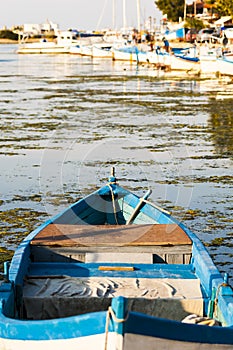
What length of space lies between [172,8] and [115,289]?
317ft

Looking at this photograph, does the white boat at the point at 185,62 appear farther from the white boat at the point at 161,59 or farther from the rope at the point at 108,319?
the rope at the point at 108,319

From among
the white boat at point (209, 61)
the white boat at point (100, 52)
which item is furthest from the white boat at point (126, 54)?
the white boat at point (209, 61)

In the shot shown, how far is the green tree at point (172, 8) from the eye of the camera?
322ft

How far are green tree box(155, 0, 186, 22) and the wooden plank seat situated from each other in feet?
306

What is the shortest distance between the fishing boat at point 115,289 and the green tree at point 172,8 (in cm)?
9292

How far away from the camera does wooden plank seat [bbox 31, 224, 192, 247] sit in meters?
7.03

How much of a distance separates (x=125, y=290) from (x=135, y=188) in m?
6.25

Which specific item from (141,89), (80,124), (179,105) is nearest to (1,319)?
(80,124)

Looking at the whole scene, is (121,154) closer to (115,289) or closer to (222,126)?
(222,126)

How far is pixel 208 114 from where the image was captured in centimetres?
2270

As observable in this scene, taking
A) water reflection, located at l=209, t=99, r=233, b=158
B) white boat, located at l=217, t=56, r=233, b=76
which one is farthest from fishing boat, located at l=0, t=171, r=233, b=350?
white boat, located at l=217, t=56, r=233, b=76

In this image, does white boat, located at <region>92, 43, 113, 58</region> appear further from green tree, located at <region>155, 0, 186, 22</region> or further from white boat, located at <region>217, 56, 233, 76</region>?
white boat, located at <region>217, 56, 233, 76</region>

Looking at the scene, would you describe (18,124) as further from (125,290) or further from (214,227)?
(125,290)

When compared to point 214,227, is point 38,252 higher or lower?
higher
